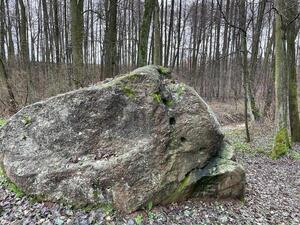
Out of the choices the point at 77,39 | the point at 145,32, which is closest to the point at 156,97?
the point at 145,32

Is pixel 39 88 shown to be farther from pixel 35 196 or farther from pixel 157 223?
pixel 157 223

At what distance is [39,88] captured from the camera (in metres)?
15.5

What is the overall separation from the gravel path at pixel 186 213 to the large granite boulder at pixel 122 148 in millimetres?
154

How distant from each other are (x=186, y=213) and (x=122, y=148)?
4.24ft

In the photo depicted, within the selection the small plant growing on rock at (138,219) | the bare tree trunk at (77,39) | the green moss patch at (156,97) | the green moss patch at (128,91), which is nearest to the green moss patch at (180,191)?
the small plant growing on rock at (138,219)

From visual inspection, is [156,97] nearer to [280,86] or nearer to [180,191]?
[180,191]

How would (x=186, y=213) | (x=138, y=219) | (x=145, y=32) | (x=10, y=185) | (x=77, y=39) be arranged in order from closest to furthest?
(x=138, y=219), (x=186, y=213), (x=10, y=185), (x=145, y=32), (x=77, y=39)

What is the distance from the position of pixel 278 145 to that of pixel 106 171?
6.27 meters

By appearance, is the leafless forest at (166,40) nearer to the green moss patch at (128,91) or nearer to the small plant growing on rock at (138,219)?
the green moss patch at (128,91)

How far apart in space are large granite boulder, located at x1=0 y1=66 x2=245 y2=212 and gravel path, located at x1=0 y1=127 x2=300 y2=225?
15 centimetres

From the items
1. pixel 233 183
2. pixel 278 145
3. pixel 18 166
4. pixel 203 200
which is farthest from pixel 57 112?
pixel 278 145

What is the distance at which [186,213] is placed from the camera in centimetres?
391

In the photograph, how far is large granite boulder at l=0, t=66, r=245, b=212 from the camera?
3896 millimetres

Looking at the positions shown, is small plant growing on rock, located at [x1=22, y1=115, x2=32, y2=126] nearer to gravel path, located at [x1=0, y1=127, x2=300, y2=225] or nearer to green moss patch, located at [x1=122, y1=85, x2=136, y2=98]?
gravel path, located at [x1=0, y1=127, x2=300, y2=225]
